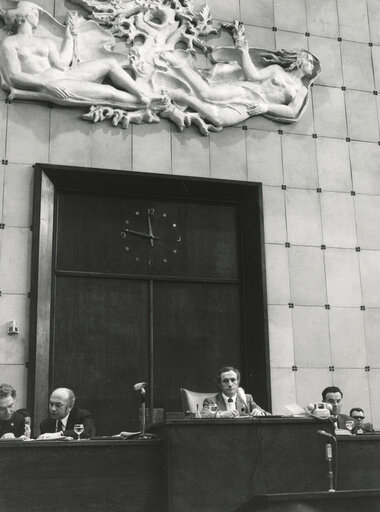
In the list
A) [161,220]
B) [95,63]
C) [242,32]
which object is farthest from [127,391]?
[242,32]

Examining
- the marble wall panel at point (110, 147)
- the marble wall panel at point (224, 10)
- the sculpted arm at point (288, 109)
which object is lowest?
the marble wall panel at point (110, 147)

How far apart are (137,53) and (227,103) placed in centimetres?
134

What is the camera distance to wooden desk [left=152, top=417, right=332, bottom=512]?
634cm

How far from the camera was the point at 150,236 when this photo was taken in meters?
10.6

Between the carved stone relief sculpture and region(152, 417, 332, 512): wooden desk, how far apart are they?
5.09 metres

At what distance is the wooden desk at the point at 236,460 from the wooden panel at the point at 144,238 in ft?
13.2

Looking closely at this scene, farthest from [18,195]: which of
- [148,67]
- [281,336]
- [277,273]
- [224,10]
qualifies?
[224,10]

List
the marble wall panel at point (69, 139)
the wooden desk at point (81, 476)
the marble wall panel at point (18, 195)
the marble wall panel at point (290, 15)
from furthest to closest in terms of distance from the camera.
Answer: the marble wall panel at point (290, 15) < the marble wall panel at point (69, 139) < the marble wall panel at point (18, 195) < the wooden desk at point (81, 476)

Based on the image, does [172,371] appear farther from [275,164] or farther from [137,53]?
[137,53]

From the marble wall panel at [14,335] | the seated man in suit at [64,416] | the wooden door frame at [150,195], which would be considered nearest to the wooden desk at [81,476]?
the seated man in suit at [64,416]

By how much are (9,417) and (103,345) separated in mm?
2055

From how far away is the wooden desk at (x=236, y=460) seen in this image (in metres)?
6.34

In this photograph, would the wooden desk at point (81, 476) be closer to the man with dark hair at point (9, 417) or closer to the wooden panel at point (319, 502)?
the wooden panel at point (319, 502)

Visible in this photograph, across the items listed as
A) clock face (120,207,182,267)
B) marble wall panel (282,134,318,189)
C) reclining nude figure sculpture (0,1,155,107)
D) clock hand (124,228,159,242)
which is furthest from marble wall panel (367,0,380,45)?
clock hand (124,228,159,242)
